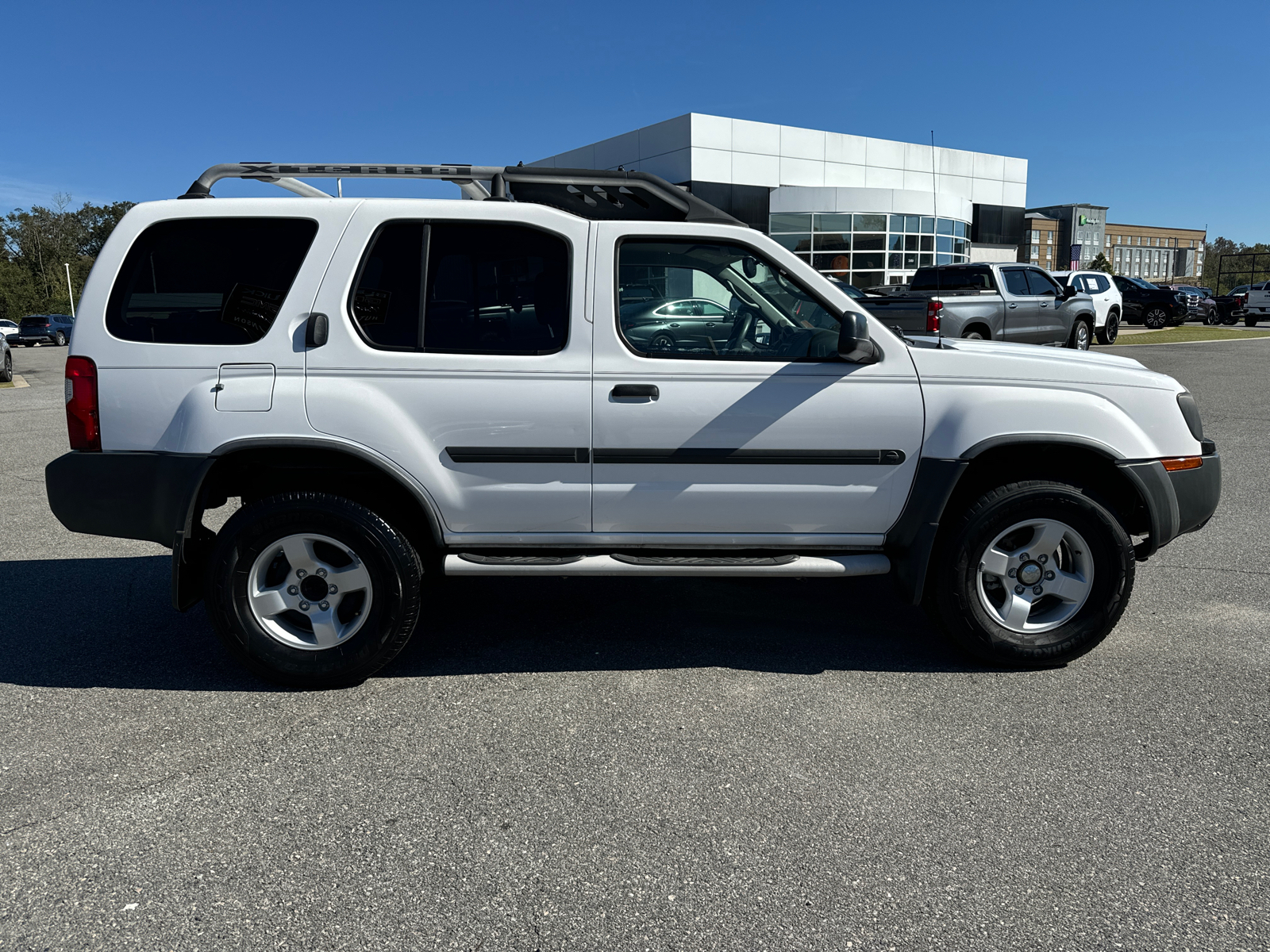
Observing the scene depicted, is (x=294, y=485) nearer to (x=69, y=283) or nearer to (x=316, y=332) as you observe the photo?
(x=316, y=332)

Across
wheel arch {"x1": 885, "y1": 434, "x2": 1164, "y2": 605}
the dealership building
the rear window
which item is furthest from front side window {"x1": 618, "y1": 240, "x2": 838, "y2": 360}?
the dealership building

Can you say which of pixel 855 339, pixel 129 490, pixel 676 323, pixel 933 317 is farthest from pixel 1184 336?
pixel 129 490

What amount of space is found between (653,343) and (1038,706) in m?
2.12

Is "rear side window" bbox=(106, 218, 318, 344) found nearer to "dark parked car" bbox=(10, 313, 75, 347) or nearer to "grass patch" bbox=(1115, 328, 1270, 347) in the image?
"grass patch" bbox=(1115, 328, 1270, 347)

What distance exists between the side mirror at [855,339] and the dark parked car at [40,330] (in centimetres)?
5148

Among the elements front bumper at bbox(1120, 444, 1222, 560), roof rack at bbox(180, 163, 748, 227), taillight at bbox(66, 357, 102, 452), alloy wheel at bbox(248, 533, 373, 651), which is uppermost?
roof rack at bbox(180, 163, 748, 227)

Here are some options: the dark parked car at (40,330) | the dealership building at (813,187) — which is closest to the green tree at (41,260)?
the dark parked car at (40,330)

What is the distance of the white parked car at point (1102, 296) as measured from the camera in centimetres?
2245

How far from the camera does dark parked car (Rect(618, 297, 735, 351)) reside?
3.95m

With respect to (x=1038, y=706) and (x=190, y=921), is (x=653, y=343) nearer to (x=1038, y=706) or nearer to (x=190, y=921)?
(x=1038, y=706)

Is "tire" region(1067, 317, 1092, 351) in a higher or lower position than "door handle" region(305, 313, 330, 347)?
higher

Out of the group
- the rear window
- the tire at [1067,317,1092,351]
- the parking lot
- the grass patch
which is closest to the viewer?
the parking lot

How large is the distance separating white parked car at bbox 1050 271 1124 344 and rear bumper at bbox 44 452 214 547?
2237 centimetres

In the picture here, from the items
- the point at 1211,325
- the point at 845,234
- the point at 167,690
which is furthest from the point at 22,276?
the point at 167,690
